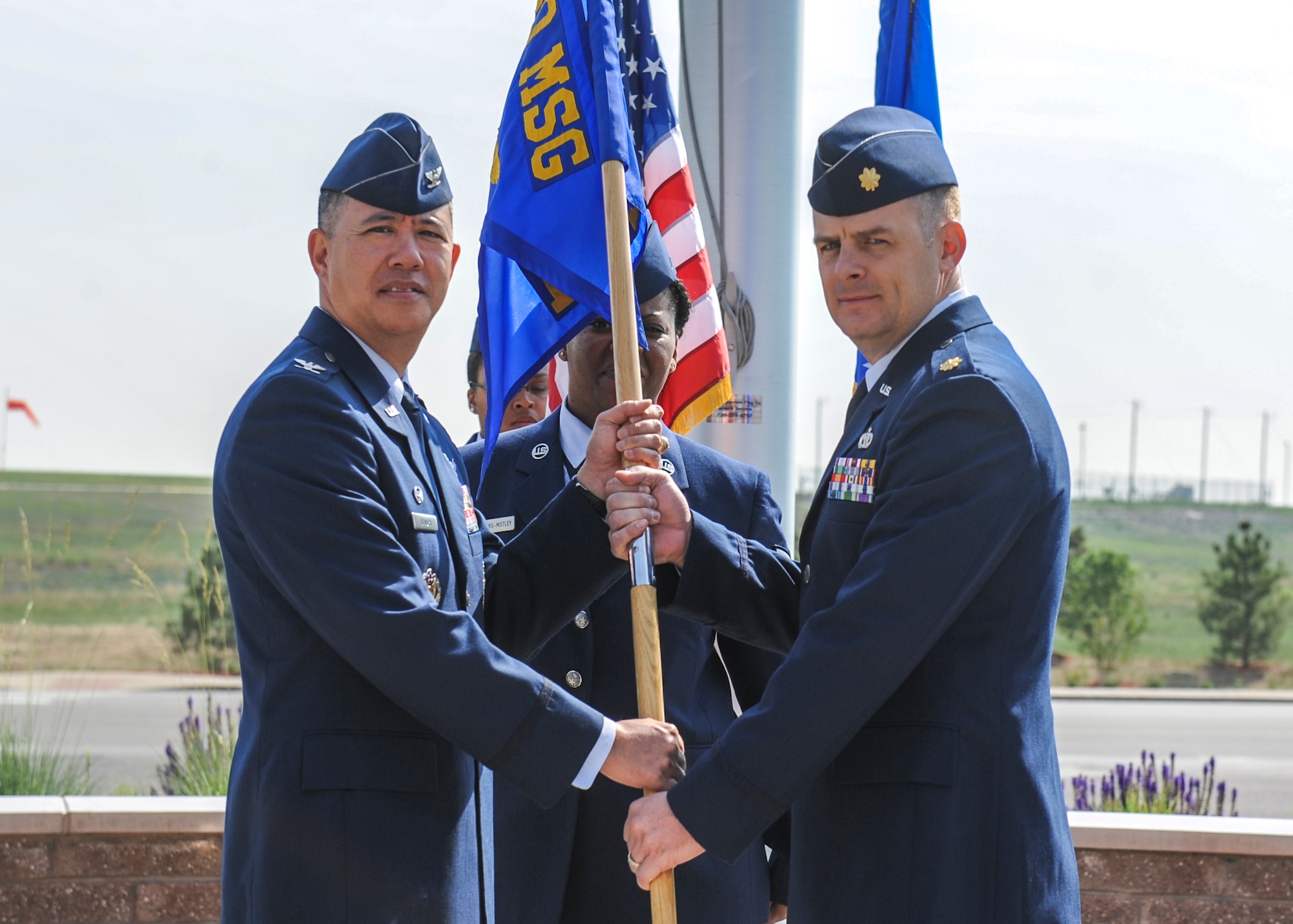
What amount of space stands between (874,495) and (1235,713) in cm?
1709

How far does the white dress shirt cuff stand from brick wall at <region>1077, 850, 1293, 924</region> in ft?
8.29

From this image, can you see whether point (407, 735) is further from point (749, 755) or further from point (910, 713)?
point (910, 713)

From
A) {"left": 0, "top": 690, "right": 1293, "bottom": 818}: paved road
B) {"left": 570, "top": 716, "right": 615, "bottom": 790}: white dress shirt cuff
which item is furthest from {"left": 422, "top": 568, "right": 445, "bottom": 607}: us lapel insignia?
{"left": 0, "top": 690, "right": 1293, "bottom": 818}: paved road

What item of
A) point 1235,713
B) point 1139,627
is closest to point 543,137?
point 1235,713

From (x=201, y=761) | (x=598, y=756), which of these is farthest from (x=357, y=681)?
(x=201, y=761)

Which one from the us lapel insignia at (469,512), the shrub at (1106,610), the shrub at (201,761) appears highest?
the us lapel insignia at (469,512)

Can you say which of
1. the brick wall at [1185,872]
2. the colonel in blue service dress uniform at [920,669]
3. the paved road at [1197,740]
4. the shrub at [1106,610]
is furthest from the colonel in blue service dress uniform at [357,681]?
the shrub at [1106,610]

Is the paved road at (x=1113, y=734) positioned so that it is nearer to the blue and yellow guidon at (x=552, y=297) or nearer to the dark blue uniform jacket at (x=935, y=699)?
the blue and yellow guidon at (x=552, y=297)

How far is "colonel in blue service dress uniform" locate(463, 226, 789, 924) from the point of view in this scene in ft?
10.7

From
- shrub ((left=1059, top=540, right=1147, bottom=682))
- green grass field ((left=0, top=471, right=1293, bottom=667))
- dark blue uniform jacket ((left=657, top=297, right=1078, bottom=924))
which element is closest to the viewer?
dark blue uniform jacket ((left=657, top=297, right=1078, bottom=924))

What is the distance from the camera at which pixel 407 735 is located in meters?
2.62

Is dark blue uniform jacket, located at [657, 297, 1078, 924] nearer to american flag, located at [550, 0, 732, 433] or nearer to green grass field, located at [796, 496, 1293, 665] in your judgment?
american flag, located at [550, 0, 732, 433]

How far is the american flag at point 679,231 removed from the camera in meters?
4.40

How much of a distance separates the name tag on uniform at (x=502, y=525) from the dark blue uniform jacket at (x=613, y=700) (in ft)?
0.04
